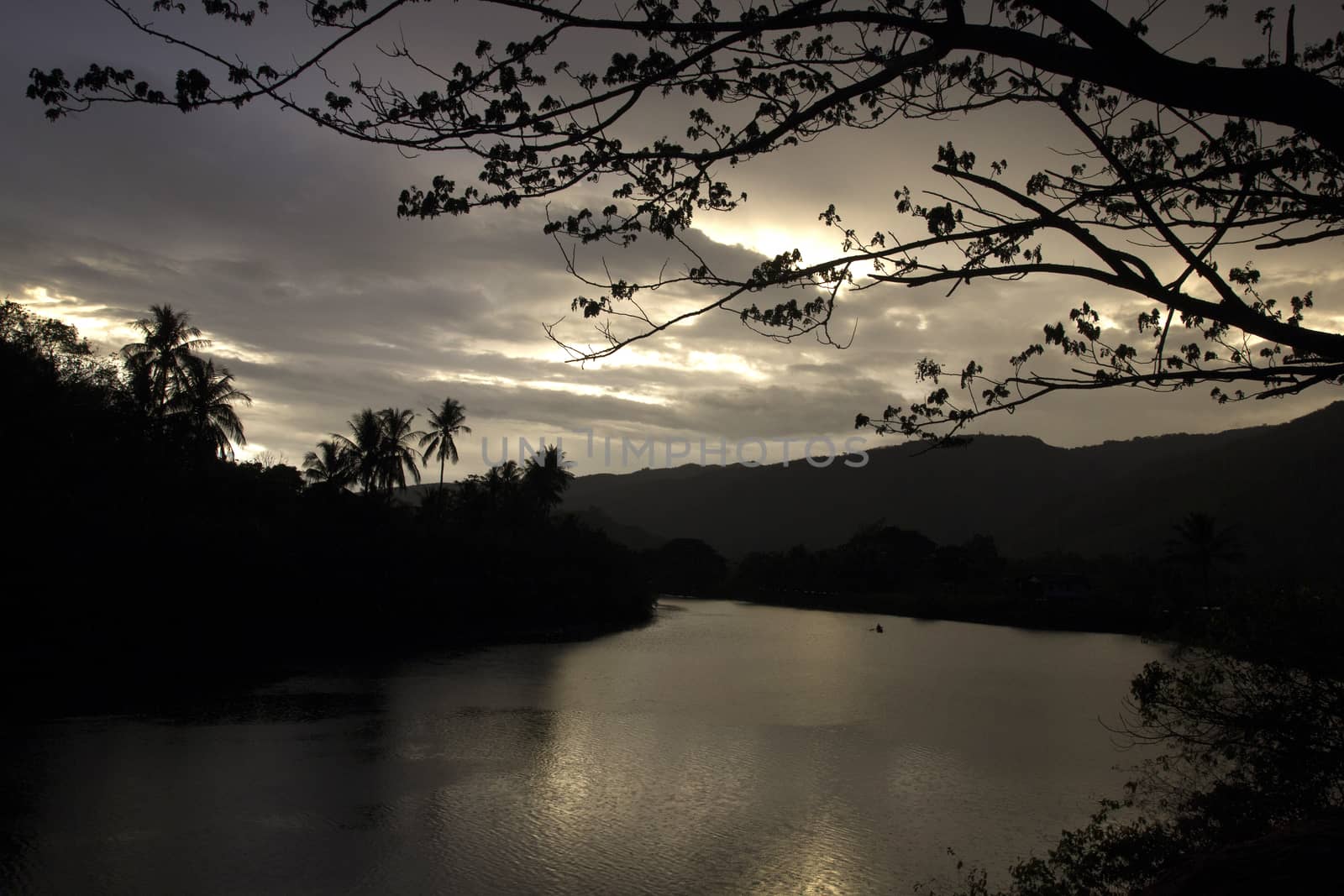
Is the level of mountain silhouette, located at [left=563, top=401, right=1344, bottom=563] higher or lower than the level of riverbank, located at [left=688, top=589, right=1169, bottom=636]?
higher

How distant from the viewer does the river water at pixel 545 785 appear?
368 inches

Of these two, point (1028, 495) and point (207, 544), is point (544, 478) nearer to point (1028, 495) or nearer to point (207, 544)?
point (207, 544)

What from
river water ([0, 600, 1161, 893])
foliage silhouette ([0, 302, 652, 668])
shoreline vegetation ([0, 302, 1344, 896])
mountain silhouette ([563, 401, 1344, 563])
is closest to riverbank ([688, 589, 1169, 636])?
shoreline vegetation ([0, 302, 1344, 896])

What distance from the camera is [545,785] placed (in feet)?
41.7

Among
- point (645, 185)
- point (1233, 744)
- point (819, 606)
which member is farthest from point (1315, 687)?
point (819, 606)

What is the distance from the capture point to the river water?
9344 millimetres

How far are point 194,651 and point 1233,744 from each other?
2179 centimetres

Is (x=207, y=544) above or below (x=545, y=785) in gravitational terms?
above

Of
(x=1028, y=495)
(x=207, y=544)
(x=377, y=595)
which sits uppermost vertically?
(x=1028, y=495)

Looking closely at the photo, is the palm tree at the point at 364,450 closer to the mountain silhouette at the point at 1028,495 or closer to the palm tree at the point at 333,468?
the palm tree at the point at 333,468

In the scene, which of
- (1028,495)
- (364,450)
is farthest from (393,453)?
(1028,495)

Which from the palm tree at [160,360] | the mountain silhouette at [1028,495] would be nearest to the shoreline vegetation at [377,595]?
the palm tree at [160,360]

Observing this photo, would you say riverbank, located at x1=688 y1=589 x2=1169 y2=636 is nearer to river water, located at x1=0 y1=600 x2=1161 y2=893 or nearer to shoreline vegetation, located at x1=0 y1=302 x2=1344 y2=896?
shoreline vegetation, located at x1=0 y1=302 x2=1344 y2=896

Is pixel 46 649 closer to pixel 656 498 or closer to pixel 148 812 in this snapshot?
pixel 148 812
